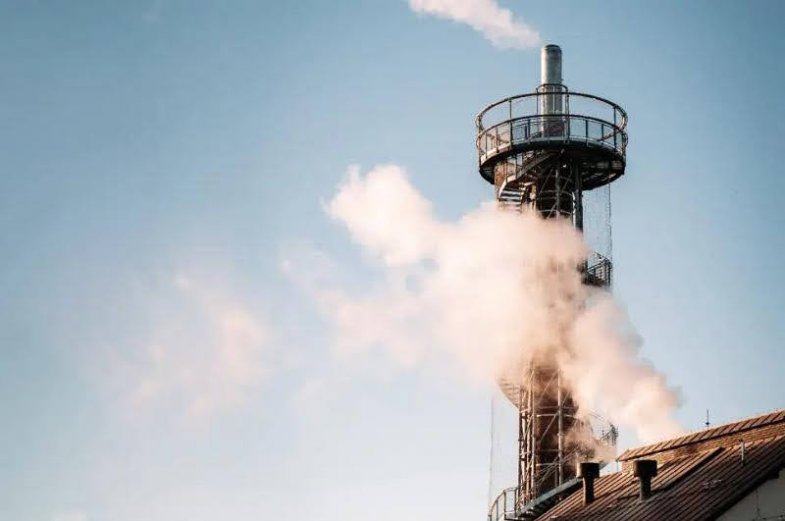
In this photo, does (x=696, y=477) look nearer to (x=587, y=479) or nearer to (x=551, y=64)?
(x=587, y=479)

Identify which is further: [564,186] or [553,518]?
[564,186]

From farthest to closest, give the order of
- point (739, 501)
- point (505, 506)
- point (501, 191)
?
point (501, 191)
point (505, 506)
point (739, 501)

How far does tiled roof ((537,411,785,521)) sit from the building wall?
17 centimetres

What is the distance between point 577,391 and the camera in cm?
5316

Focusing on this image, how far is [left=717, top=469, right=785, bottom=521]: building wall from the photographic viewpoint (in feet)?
95.7

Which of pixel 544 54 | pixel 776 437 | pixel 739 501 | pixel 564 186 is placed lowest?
pixel 739 501

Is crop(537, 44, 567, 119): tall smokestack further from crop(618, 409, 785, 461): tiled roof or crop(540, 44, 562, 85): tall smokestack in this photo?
crop(618, 409, 785, 461): tiled roof

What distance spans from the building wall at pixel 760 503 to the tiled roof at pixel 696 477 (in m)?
0.17

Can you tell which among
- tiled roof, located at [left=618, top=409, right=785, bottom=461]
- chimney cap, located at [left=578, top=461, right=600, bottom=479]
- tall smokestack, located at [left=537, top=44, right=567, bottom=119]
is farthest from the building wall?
tall smokestack, located at [left=537, top=44, right=567, bottom=119]

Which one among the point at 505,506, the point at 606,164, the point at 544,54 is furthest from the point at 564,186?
the point at 505,506

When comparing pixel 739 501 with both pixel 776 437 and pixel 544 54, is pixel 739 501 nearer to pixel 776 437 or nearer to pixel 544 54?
pixel 776 437

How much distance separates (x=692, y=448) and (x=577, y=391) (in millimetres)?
16189

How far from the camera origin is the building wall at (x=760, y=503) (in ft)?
95.7

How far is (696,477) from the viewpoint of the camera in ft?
109
